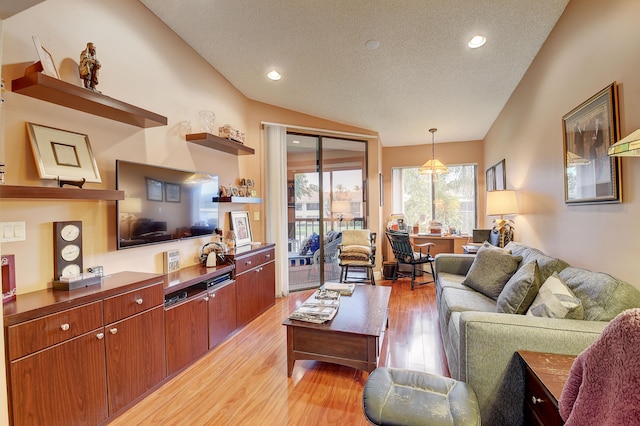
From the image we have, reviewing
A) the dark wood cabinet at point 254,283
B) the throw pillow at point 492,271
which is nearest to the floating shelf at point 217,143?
the dark wood cabinet at point 254,283

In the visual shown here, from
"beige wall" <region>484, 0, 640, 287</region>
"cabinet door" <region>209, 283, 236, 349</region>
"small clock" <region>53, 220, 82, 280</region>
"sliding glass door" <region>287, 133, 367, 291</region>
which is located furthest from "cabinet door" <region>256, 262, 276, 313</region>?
"beige wall" <region>484, 0, 640, 287</region>

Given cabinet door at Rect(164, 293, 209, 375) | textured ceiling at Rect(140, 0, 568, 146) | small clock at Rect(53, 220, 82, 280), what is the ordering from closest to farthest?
1. small clock at Rect(53, 220, 82, 280)
2. cabinet door at Rect(164, 293, 209, 375)
3. textured ceiling at Rect(140, 0, 568, 146)

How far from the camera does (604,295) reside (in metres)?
1.56

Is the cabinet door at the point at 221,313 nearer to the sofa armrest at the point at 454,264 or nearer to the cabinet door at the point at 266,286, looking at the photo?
the cabinet door at the point at 266,286

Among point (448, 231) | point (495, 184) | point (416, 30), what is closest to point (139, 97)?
point (416, 30)

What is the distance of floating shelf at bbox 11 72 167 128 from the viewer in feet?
5.27

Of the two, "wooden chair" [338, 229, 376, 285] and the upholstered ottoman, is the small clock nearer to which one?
the upholstered ottoman

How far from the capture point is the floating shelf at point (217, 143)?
2.97m

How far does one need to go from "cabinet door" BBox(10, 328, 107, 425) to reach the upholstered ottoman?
1.56 meters

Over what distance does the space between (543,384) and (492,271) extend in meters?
1.63

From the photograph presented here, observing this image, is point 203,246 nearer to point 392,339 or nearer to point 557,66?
point 392,339

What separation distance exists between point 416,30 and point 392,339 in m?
2.89

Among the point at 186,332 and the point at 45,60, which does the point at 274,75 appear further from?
the point at 186,332

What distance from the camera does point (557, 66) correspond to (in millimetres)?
2461
